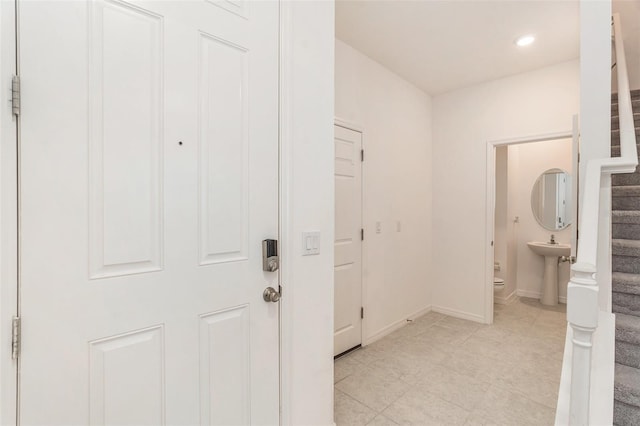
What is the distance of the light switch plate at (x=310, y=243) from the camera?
1466 mm

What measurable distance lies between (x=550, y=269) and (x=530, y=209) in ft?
3.08

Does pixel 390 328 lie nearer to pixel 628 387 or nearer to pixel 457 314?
pixel 457 314

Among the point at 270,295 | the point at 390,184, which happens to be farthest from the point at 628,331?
the point at 390,184

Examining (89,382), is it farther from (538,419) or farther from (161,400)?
(538,419)

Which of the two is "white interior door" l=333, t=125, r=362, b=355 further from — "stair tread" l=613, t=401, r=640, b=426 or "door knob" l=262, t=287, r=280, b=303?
"stair tread" l=613, t=401, r=640, b=426

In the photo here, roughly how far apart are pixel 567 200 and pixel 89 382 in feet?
18.1

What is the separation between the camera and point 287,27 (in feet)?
4.57

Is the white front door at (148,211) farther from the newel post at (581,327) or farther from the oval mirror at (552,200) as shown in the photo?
the oval mirror at (552,200)

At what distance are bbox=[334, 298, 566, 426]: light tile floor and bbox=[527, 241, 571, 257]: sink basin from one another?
110 cm

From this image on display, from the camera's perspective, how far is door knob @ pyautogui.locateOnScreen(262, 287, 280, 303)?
51.5 inches

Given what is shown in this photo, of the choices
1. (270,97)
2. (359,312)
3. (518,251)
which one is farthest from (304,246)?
(518,251)

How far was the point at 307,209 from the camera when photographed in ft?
4.87

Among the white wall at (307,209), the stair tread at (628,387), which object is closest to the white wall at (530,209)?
the stair tread at (628,387)

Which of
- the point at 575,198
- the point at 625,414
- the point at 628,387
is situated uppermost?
the point at 575,198
